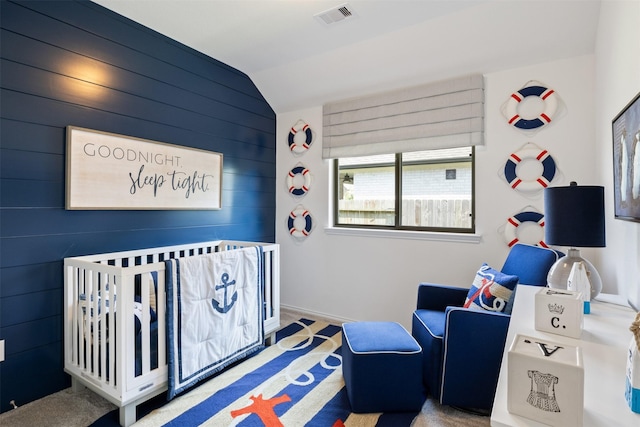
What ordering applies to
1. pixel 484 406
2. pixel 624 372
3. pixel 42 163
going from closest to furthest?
pixel 624 372
pixel 484 406
pixel 42 163

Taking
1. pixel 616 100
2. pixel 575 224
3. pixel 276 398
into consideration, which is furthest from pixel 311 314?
pixel 616 100

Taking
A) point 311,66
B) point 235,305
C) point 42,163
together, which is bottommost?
point 235,305

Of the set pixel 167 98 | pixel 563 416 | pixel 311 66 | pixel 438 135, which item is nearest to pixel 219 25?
pixel 167 98

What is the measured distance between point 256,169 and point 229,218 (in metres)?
0.61

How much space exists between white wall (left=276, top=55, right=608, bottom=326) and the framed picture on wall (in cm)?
82

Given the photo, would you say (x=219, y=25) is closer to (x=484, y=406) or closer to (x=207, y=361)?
(x=207, y=361)

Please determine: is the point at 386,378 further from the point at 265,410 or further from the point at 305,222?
the point at 305,222

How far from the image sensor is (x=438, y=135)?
8.91ft

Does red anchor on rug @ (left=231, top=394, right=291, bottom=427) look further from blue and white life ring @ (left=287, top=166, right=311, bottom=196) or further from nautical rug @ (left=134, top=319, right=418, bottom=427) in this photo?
blue and white life ring @ (left=287, top=166, right=311, bottom=196)

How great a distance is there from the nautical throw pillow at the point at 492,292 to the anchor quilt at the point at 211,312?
4.81 ft

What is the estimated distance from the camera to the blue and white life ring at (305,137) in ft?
11.3

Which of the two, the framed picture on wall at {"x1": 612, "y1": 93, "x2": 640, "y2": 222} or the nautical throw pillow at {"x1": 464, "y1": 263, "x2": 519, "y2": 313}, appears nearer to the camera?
the framed picture on wall at {"x1": 612, "y1": 93, "x2": 640, "y2": 222}

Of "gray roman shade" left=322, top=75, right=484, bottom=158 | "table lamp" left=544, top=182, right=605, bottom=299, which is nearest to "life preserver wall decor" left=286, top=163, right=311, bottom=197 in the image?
"gray roman shade" left=322, top=75, right=484, bottom=158

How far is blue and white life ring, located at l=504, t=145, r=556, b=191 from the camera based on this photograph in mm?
2326
